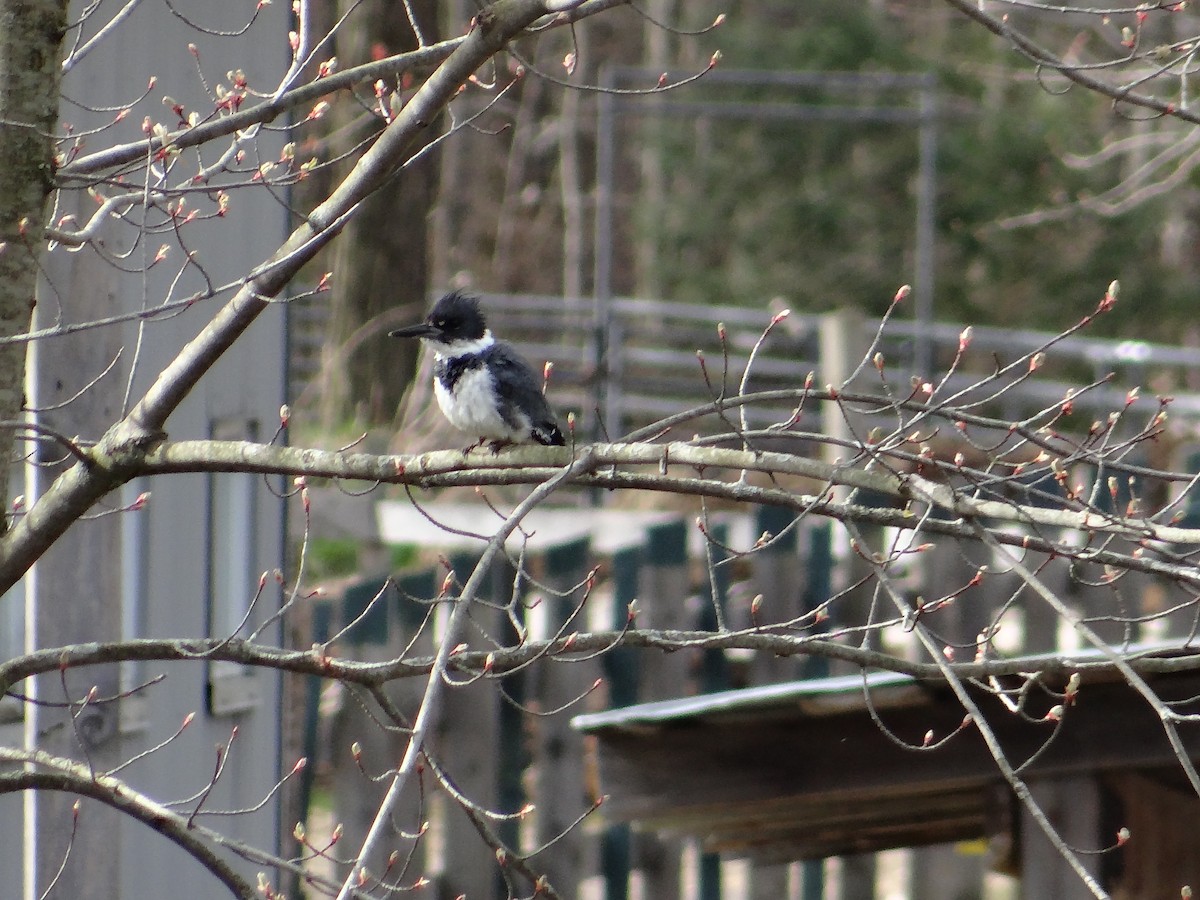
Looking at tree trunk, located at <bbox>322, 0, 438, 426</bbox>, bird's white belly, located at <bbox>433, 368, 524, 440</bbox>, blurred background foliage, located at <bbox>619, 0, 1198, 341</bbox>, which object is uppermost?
blurred background foliage, located at <bbox>619, 0, 1198, 341</bbox>

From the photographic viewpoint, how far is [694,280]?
623 inches

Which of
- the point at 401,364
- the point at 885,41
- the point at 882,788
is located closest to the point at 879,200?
the point at 885,41

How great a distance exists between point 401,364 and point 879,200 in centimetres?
545

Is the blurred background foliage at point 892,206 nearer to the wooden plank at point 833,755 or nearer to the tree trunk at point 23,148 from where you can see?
the wooden plank at point 833,755

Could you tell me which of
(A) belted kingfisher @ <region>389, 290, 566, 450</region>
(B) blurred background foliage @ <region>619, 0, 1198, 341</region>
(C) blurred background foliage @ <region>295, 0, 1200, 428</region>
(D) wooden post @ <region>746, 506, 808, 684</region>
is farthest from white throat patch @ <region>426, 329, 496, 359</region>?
(B) blurred background foliage @ <region>619, 0, 1198, 341</region>

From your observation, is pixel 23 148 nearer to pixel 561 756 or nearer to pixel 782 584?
pixel 561 756

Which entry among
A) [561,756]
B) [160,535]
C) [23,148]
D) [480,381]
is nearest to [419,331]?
[480,381]

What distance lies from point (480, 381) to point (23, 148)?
186cm

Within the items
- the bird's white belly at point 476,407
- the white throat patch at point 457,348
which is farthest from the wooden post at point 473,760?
the white throat patch at point 457,348

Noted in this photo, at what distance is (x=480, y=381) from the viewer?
459 centimetres

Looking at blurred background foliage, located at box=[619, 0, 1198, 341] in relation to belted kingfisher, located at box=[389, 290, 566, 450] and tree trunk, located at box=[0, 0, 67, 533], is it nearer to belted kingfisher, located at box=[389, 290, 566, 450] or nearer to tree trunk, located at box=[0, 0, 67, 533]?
belted kingfisher, located at box=[389, 290, 566, 450]

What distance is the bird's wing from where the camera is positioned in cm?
459

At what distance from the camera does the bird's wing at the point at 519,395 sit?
4590 mm

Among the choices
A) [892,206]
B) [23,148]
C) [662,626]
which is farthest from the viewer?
[892,206]
